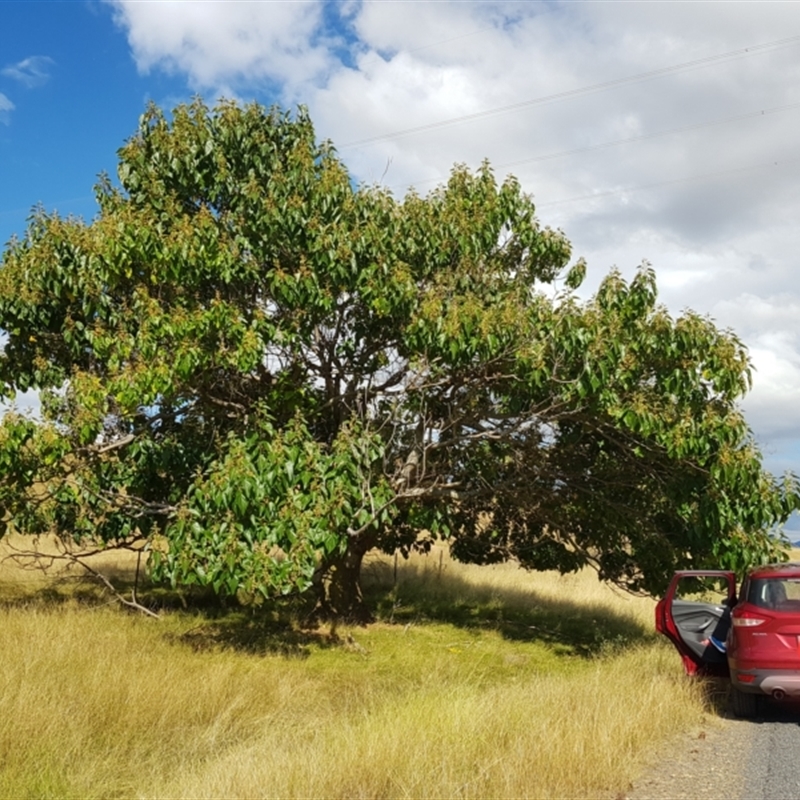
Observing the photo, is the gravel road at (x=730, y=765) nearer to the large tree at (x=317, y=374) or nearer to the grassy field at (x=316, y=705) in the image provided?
the grassy field at (x=316, y=705)

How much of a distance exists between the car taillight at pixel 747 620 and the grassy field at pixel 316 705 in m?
0.90

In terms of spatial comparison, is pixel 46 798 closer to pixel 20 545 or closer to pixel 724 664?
pixel 724 664

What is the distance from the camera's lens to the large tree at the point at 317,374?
A: 10328mm

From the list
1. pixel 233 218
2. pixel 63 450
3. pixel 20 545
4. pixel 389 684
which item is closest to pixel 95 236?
pixel 233 218

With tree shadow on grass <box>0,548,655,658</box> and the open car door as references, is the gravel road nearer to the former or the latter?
the open car door

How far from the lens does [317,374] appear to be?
43.7 ft

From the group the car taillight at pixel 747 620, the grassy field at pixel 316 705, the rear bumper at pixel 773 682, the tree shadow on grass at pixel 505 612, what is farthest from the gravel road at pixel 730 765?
the tree shadow on grass at pixel 505 612

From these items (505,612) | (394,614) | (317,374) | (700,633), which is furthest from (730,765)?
(505,612)

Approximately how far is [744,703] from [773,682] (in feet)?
1.91

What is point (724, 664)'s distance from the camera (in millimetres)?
9312

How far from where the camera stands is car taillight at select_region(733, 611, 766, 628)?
7939 millimetres

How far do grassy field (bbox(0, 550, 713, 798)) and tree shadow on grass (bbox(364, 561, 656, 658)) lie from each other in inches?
6.7

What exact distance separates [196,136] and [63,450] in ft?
15.2

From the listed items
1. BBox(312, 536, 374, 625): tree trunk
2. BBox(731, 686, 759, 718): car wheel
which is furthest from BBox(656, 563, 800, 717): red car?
BBox(312, 536, 374, 625): tree trunk
